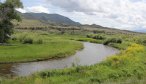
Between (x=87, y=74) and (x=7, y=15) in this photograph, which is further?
(x=7, y=15)

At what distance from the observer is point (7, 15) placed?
68875 mm

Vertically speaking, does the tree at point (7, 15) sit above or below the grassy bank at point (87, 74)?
above

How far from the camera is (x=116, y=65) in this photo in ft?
112

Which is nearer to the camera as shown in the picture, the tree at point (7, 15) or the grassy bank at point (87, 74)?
the grassy bank at point (87, 74)

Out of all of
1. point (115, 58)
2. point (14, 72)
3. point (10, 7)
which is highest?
point (10, 7)

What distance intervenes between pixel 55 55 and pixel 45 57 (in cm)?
327

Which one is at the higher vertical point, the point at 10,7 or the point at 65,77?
the point at 10,7

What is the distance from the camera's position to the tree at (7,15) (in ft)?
222

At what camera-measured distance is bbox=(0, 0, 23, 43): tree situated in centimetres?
6769

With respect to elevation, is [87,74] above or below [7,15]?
below

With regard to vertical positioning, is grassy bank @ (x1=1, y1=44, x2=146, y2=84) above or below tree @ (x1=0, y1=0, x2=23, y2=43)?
below

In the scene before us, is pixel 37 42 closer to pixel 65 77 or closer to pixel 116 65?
pixel 116 65

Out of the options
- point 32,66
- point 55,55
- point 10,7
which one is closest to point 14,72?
point 32,66

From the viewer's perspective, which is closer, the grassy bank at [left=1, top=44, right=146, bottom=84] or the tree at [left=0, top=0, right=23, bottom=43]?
the grassy bank at [left=1, top=44, right=146, bottom=84]
